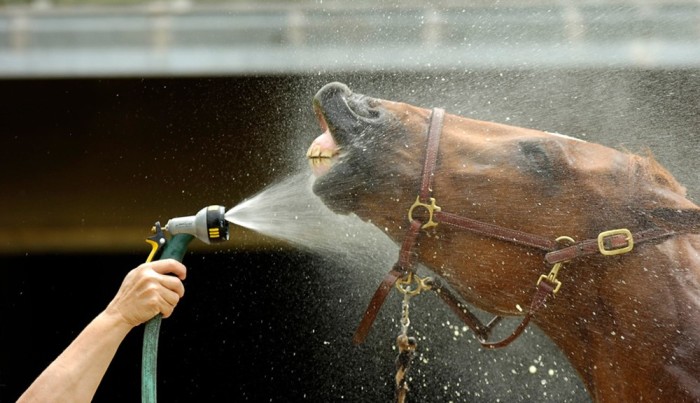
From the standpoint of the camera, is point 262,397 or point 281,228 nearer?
point 281,228

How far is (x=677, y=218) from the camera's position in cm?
146

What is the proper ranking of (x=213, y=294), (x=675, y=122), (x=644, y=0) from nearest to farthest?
1. (x=675, y=122)
2. (x=644, y=0)
3. (x=213, y=294)

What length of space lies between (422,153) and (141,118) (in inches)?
47.5

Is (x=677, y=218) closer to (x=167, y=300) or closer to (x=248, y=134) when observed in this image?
(x=167, y=300)

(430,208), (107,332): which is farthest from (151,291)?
(430,208)

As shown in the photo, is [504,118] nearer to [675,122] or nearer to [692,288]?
[675,122]

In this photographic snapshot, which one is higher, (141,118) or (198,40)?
(198,40)

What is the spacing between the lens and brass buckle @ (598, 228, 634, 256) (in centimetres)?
145

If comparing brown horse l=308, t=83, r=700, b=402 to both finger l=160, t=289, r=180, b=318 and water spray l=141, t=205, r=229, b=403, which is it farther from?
finger l=160, t=289, r=180, b=318

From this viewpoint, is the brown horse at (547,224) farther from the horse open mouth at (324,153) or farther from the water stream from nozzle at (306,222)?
the water stream from nozzle at (306,222)

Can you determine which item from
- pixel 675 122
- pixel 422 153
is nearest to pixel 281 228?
pixel 422 153

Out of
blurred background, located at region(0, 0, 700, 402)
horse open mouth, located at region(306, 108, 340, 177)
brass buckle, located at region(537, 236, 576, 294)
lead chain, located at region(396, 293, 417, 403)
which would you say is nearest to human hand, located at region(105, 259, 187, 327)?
horse open mouth, located at region(306, 108, 340, 177)

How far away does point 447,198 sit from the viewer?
156cm

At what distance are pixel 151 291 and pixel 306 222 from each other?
0.66 m
